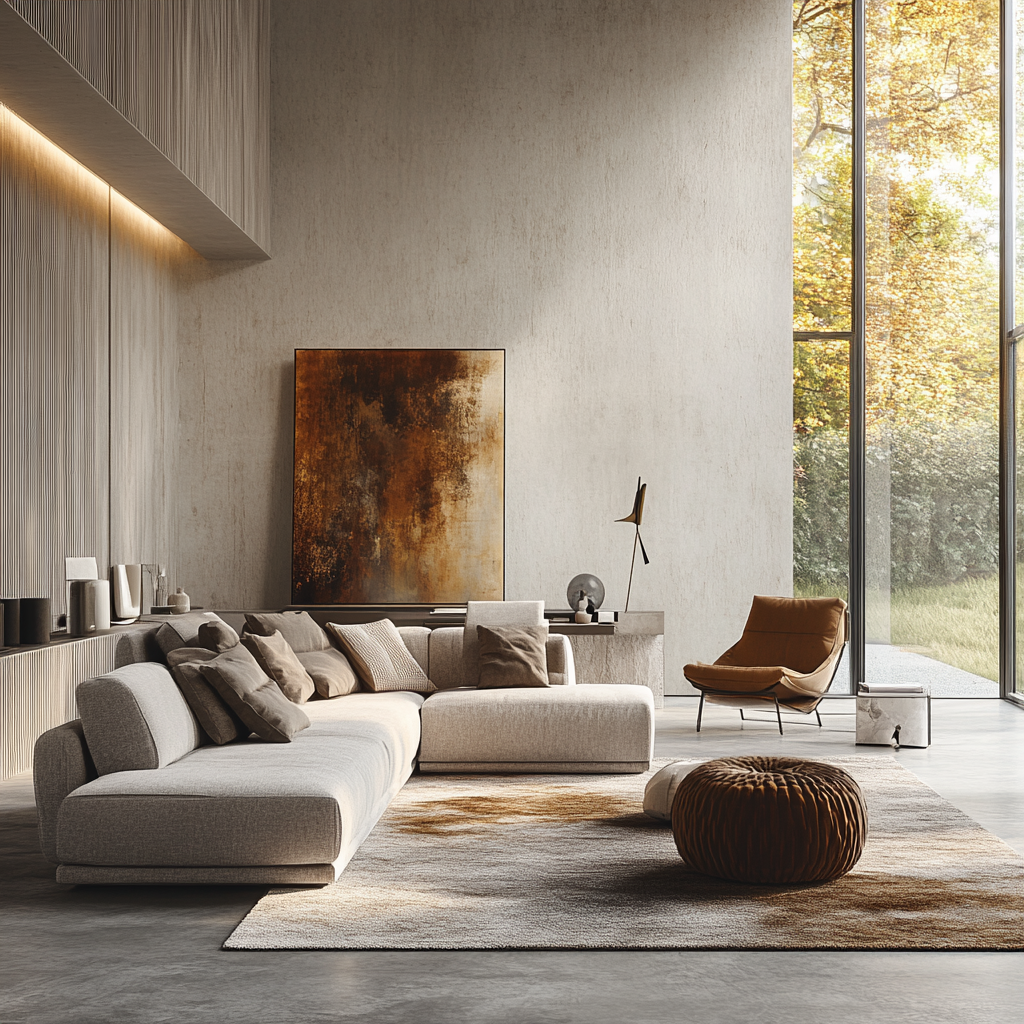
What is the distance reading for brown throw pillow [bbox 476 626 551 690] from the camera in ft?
20.1

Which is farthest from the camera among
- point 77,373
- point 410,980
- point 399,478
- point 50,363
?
point 399,478

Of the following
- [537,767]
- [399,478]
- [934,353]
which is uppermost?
[934,353]

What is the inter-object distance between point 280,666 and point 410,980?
2.51 m

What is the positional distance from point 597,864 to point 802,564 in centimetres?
521

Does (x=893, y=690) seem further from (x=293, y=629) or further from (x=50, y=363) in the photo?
(x=50, y=363)

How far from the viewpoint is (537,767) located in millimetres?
5691

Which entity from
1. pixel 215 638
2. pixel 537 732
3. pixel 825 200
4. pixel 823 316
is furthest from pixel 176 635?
pixel 825 200

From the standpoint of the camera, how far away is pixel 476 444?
8.58 meters

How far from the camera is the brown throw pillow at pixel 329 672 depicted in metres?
5.73

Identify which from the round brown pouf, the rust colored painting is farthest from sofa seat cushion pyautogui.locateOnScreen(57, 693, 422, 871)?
the rust colored painting

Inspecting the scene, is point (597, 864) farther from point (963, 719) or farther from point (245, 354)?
point (245, 354)

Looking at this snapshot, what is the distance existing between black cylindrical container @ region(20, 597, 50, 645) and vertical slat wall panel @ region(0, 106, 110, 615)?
0.21m

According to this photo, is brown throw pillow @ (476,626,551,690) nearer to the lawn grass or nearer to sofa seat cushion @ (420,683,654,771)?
sofa seat cushion @ (420,683,654,771)

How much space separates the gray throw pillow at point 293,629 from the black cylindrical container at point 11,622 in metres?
1.07
